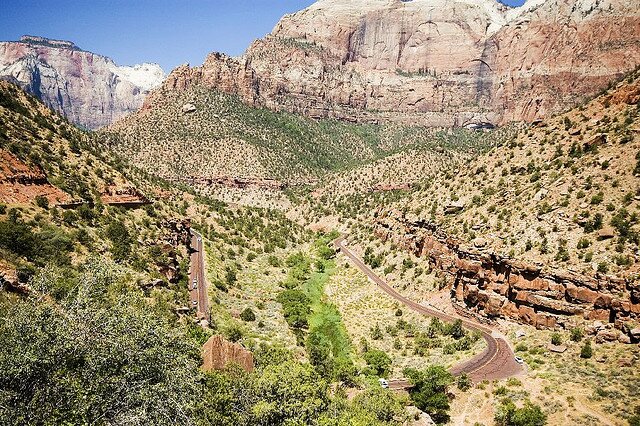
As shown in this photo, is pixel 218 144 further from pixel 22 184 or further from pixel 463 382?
pixel 463 382

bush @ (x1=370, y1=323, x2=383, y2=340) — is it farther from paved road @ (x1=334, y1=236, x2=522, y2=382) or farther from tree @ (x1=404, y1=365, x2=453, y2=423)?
tree @ (x1=404, y1=365, x2=453, y2=423)

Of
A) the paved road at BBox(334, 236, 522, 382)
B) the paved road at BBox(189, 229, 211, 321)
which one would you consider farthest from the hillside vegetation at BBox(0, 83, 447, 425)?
the paved road at BBox(334, 236, 522, 382)

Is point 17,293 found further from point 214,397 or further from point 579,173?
point 579,173

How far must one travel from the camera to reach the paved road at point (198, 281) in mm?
40812

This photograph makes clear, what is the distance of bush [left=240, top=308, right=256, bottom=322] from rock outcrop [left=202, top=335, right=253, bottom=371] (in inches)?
784

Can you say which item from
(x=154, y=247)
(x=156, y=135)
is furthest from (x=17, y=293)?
(x=156, y=135)

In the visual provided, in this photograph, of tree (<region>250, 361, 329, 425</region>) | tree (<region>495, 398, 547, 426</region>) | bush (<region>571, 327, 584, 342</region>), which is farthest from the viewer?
bush (<region>571, 327, 584, 342</region>)

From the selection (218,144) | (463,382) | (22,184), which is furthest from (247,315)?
(218,144)

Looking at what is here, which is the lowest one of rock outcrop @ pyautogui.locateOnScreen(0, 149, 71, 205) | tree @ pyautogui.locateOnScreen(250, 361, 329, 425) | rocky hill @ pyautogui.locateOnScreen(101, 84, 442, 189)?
tree @ pyautogui.locateOnScreen(250, 361, 329, 425)

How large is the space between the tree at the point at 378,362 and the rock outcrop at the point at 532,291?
12528 millimetres

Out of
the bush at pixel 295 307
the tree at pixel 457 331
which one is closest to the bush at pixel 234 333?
the bush at pixel 295 307

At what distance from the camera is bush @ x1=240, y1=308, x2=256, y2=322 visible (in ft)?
148

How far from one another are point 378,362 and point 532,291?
16.2 m

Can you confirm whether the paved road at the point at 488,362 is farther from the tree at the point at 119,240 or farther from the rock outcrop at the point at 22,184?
the rock outcrop at the point at 22,184
